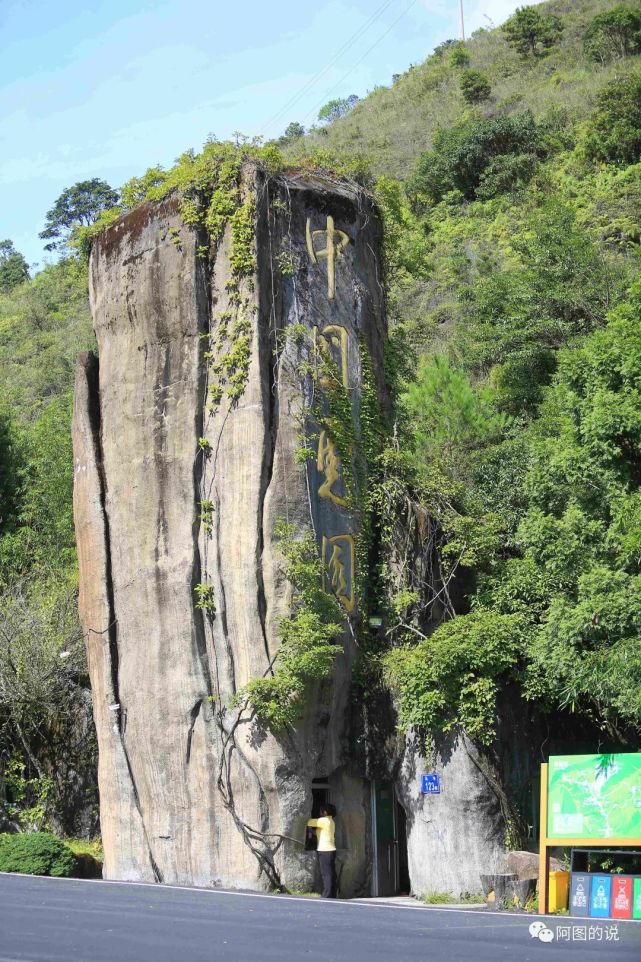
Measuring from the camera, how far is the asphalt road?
392 inches

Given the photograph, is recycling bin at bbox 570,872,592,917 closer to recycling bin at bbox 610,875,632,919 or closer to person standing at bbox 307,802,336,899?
recycling bin at bbox 610,875,632,919

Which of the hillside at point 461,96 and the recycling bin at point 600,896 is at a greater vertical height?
the hillside at point 461,96

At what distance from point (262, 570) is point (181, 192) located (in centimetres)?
629

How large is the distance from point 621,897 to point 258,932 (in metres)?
4.31

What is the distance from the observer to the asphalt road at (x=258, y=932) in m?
9.95

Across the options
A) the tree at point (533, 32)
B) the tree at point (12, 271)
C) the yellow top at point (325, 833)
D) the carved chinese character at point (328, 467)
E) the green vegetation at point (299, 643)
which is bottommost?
the yellow top at point (325, 833)

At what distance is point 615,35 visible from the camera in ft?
198

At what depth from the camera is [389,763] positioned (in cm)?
1833

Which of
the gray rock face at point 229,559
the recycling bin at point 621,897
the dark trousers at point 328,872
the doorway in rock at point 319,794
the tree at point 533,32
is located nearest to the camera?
the recycling bin at point 621,897

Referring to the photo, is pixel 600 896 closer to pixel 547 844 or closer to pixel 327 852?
pixel 547 844

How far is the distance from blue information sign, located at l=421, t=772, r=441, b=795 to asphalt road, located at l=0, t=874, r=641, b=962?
3.27m

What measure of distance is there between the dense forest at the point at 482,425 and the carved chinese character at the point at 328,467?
3.07ft

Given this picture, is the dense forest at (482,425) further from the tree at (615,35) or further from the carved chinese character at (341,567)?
the carved chinese character at (341,567)

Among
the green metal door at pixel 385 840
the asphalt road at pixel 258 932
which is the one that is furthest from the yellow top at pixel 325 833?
the asphalt road at pixel 258 932
